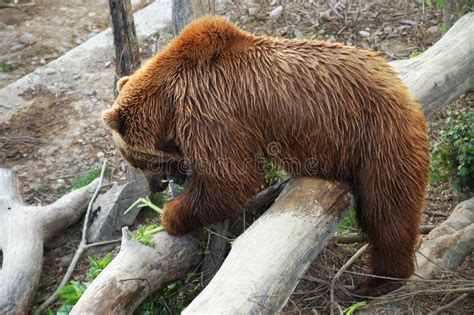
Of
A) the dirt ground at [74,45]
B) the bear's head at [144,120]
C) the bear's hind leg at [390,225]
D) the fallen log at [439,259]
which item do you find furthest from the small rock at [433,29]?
the bear's head at [144,120]

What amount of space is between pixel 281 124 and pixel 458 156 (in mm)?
2412

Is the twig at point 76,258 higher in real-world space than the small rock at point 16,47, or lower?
lower

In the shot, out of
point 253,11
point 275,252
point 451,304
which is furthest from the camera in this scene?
point 253,11

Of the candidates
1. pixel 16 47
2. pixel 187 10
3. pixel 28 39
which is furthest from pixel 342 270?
pixel 28 39

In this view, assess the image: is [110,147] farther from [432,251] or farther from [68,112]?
[432,251]

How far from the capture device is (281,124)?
13.6 feet

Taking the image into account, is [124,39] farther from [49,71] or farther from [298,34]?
[49,71]

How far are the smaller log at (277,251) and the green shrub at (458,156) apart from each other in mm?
2113

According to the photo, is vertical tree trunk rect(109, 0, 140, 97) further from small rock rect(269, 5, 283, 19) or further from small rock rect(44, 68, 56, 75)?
small rock rect(269, 5, 283, 19)

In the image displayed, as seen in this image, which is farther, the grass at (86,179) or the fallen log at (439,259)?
the grass at (86,179)

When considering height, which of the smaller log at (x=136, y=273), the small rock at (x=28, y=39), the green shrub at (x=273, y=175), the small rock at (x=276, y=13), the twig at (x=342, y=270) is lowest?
the twig at (x=342, y=270)

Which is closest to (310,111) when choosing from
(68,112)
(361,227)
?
(361,227)

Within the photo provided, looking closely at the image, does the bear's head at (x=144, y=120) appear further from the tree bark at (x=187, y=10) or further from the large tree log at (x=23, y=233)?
the large tree log at (x=23, y=233)

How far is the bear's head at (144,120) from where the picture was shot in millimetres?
4289
